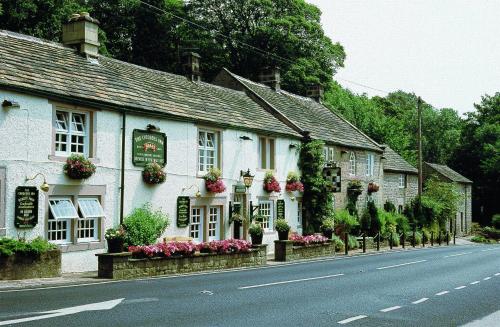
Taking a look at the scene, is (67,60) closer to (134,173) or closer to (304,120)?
(134,173)

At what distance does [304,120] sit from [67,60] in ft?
56.6

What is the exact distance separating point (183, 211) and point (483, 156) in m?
61.6

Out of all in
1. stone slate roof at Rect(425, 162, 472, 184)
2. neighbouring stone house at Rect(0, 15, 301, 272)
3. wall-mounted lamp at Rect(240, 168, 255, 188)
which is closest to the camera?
neighbouring stone house at Rect(0, 15, 301, 272)

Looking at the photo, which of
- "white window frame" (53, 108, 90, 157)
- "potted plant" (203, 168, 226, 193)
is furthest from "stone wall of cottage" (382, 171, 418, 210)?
"white window frame" (53, 108, 90, 157)

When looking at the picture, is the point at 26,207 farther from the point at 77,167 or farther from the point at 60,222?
the point at 77,167

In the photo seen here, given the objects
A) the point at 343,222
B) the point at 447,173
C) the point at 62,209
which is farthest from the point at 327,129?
the point at 447,173

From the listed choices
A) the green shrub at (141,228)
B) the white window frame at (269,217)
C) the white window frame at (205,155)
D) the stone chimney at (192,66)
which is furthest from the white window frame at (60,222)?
the stone chimney at (192,66)

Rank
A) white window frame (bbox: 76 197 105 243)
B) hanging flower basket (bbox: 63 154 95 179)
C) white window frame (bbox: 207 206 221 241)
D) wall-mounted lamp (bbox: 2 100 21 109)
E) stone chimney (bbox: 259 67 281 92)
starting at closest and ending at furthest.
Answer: wall-mounted lamp (bbox: 2 100 21 109)
hanging flower basket (bbox: 63 154 95 179)
white window frame (bbox: 76 197 105 243)
white window frame (bbox: 207 206 221 241)
stone chimney (bbox: 259 67 281 92)

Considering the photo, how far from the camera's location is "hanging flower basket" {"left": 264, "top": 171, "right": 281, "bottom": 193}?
2945 centimetres

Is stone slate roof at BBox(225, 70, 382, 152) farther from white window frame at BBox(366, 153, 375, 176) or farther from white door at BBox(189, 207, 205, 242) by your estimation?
white door at BBox(189, 207, 205, 242)

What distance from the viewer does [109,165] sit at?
20938mm

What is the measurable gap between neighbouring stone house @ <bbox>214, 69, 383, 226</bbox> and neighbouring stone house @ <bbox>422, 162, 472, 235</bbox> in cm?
2358

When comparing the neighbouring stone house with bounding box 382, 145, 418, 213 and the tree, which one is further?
the tree

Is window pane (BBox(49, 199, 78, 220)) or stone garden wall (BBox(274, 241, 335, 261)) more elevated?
window pane (BBox(49, 199, 78, 220))
